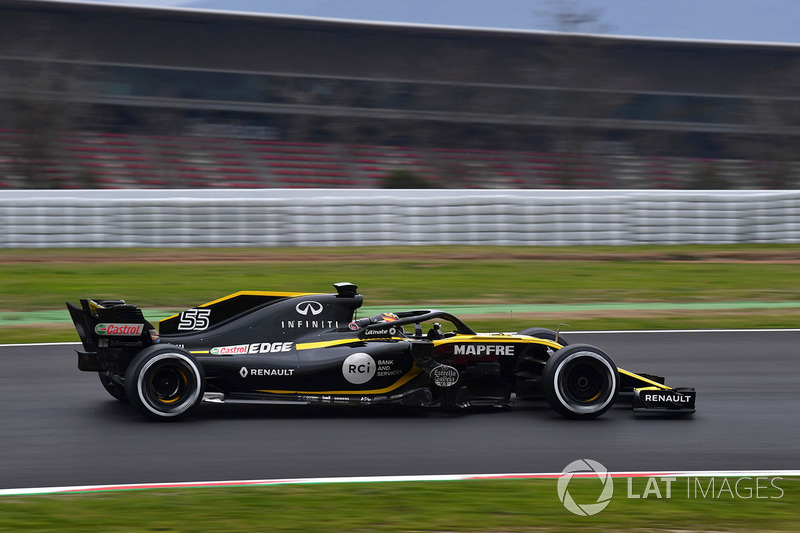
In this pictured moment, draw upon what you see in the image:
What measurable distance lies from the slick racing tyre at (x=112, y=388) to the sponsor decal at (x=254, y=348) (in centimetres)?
84

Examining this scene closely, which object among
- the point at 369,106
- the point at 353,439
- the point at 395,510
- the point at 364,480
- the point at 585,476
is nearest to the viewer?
the point at 395,510

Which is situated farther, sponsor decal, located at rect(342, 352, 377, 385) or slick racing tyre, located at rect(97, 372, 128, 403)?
slick racing tyre, located at rect(97, 372, 128, 403)

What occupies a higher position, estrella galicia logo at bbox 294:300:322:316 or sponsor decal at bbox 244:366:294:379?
Answer: estrella galicia logo at bbox 294:300:322:316

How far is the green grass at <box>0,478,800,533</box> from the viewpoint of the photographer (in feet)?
16.1

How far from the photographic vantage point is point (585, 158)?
107 ft

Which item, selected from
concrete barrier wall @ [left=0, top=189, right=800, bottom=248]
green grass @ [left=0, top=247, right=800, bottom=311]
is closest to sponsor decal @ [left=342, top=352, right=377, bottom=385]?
green grass @ [left=0, top=247, right=800, bottom=311]

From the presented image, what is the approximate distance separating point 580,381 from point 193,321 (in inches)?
119

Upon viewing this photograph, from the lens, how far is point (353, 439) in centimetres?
662

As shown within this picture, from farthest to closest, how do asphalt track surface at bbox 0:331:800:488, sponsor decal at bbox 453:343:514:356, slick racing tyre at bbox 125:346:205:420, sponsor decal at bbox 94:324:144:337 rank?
sponsor decal at bbox 453:343:514:356 → sponsor decal at bbox 94:324:144:337 → slick racing tyre at bbox 125:346:205:420 → asphalt track surface at bbox 0:331:800:488

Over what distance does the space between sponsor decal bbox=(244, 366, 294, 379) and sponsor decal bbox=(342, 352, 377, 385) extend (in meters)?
0.41

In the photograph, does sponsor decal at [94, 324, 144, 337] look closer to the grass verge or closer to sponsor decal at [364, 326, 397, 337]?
sponsor decal at [364, 326, 397, 337]

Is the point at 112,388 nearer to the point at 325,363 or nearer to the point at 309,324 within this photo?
the point at 309,324

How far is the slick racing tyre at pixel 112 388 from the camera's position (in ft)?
24.1

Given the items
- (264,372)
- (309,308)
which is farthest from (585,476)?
(309,308)
